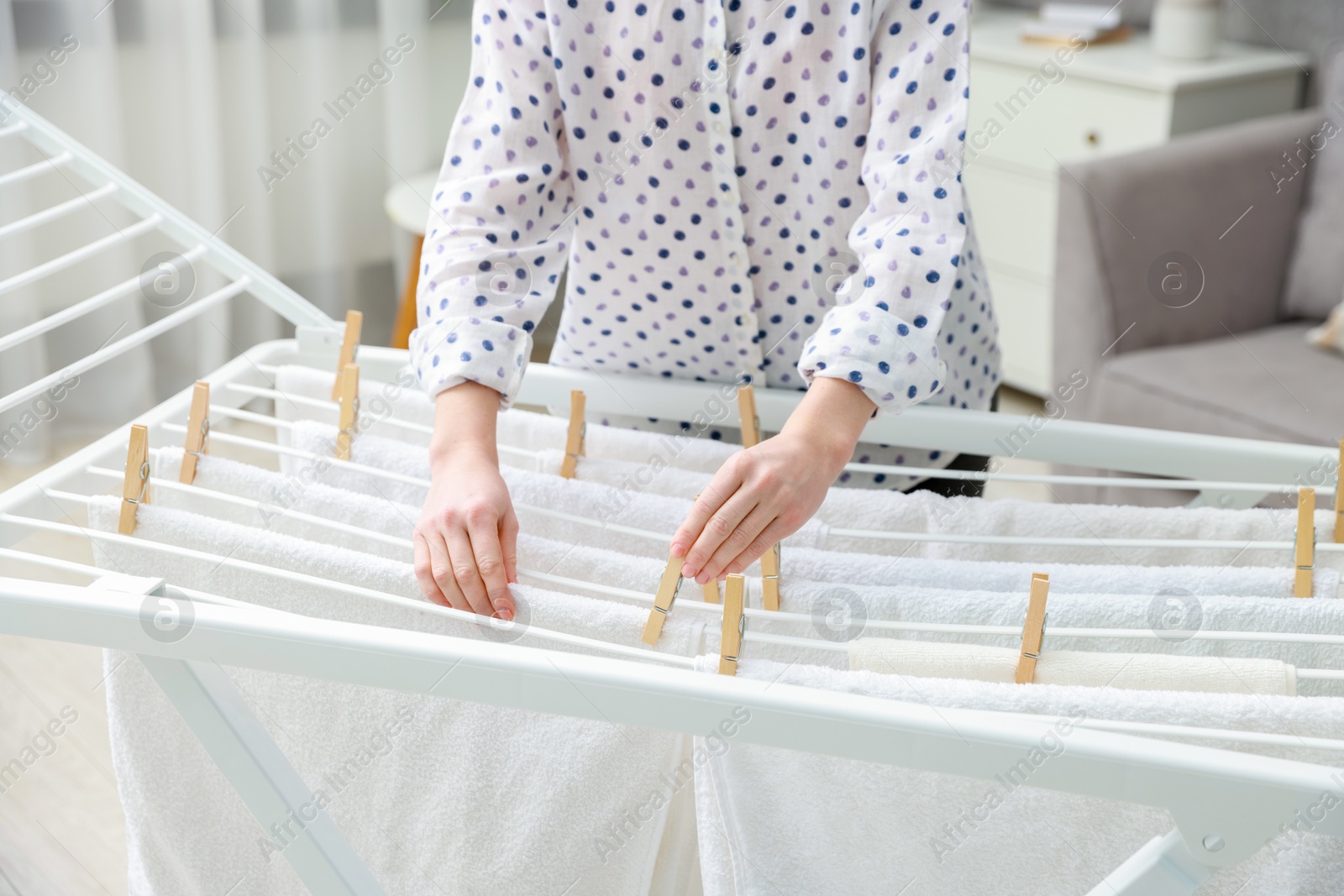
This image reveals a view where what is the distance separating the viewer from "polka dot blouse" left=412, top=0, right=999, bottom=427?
79 centimetres

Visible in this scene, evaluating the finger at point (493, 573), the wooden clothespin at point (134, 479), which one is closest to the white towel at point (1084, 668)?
the finger at point (493, 573)

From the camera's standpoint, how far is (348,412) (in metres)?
0.92

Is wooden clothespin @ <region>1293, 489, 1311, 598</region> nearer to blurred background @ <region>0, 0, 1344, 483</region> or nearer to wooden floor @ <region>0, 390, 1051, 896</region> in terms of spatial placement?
blurred background @ <region>0, 0, 1344, 483</region>

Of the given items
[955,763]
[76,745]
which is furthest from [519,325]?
[76,745]

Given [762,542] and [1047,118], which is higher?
[1047,118]

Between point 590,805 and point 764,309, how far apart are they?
43cm

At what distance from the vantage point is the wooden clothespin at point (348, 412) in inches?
36.0

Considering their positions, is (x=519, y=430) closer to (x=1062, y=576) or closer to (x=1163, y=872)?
(x=1062, y=576)

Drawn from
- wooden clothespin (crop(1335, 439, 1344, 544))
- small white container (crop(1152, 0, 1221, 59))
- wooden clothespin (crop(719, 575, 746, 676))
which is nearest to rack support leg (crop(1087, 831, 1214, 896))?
wooden clothespin (crop(719, 575, 746, 676))

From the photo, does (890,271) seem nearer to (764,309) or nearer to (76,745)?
(764,309)

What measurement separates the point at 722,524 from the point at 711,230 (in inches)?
12.8

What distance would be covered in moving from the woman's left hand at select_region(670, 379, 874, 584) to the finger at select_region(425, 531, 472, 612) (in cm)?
14

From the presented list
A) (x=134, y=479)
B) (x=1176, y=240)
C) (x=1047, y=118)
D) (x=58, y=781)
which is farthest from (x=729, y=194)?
(x=1047, y=118)

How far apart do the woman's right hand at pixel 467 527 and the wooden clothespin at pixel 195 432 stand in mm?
186
